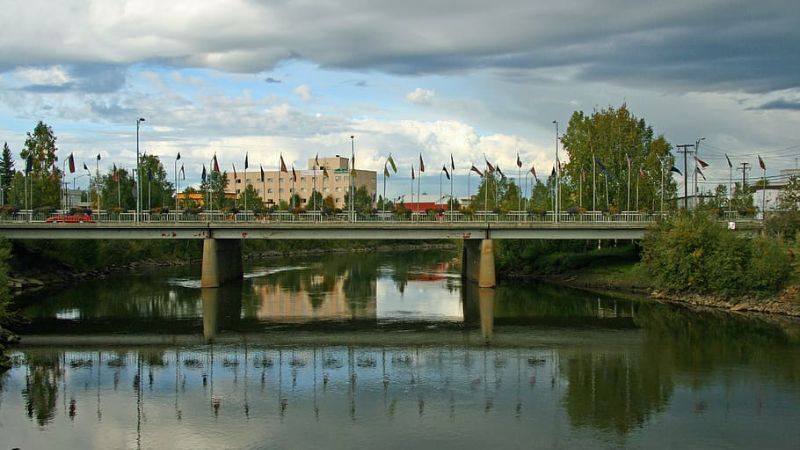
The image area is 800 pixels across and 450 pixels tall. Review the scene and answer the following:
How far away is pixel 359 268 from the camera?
128 metres

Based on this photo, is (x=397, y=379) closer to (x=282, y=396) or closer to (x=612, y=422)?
(x=282, y=396)

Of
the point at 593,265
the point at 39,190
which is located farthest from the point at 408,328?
the point at 39,190

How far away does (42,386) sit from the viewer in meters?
40.8

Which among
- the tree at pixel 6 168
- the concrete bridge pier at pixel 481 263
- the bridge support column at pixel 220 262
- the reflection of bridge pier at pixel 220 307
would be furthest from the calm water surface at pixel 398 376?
the tree at pixel 6 168

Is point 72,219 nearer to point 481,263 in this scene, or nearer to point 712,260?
point 481,263

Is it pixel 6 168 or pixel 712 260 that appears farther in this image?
pixel 6 168

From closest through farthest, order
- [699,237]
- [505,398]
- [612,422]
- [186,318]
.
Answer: [612,422], [505,398], [186,318], [699,237]

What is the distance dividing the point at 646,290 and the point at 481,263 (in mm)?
18056

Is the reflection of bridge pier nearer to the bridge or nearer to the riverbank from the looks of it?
the bridge

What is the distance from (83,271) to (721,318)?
79588 millimetres

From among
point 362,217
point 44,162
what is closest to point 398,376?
point 362,217

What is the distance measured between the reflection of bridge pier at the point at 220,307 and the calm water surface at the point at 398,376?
1.14 feet

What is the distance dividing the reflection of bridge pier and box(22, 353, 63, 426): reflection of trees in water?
1152cm

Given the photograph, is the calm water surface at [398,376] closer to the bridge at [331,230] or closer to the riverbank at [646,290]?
the riverbank at [646,290]
